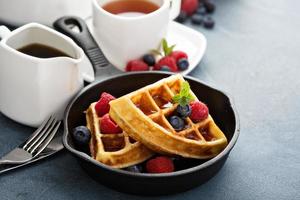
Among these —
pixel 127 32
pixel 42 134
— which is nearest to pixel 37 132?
pixel 42 134

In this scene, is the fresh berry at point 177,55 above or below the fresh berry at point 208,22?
above

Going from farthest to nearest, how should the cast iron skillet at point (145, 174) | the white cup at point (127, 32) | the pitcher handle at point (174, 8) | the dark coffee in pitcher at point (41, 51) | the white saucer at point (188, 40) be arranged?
the pitcher handle at point (174, 8)
the white saucer at point (188, 40)
the white cup at point (127, 32)
the dark coffee in pitcher at point (41, 51)
the cast iron skillet at point (145, 174)

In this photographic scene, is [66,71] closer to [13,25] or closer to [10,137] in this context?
[10,137]

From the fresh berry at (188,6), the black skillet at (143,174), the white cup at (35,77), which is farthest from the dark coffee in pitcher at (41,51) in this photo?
the fresh berry at (188,6)

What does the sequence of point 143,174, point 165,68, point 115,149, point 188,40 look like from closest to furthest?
point 143,174
point 115,149
point 165,68
point 188,40

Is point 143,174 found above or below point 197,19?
above

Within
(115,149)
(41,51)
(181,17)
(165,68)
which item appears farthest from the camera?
(181,17)

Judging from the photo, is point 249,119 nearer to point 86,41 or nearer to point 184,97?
point 184,97

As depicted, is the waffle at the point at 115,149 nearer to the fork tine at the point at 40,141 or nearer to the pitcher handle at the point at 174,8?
the fork tine at the point at 40,141
